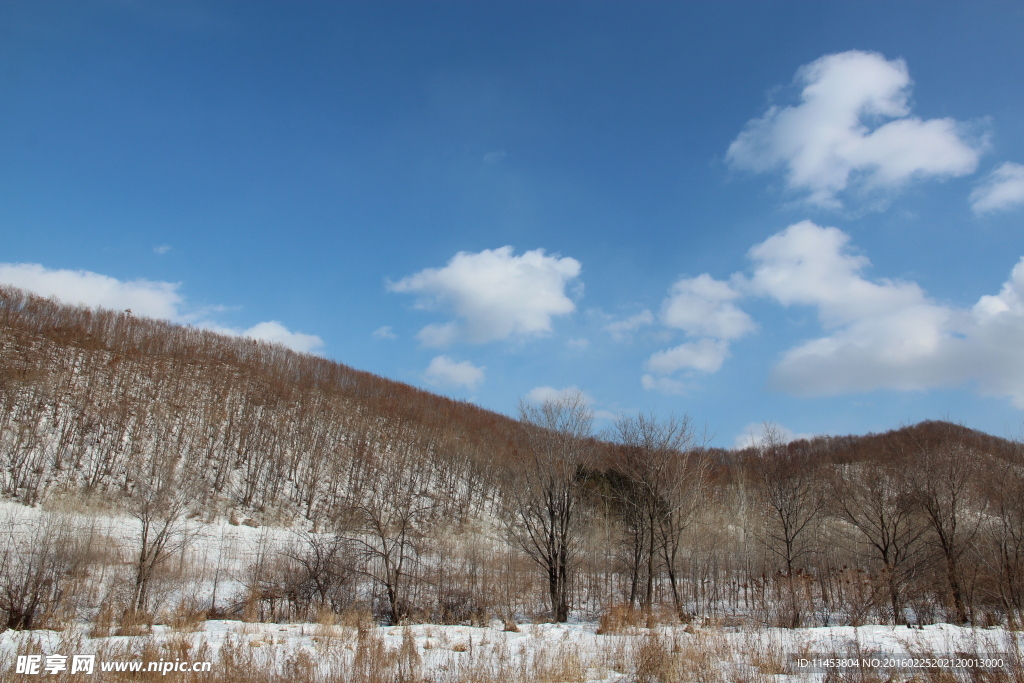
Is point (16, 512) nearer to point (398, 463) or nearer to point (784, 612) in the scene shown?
point (398, 463)

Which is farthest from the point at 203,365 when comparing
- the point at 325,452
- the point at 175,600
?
the point at 175,600

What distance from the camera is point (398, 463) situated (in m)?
47.8

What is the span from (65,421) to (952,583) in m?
48.2

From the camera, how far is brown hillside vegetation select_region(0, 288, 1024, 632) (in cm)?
2158

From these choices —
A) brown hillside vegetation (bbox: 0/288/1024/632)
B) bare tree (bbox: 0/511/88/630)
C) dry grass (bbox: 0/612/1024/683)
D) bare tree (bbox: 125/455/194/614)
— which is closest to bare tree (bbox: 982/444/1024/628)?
brown hillside vegetation (bbox: 0/288/1024/632)

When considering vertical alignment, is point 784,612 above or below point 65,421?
below

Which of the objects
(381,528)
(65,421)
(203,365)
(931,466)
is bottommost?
(381,528)

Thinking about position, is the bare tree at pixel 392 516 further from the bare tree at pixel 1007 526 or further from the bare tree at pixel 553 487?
the bare tree at pixel 1007 526

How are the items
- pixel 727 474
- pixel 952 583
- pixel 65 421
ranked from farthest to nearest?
pixel 727 474 < pixel 65 421 < pixel 952 583

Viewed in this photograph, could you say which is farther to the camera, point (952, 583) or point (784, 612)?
point (784, 612)

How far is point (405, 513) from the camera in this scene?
24469 millimetres

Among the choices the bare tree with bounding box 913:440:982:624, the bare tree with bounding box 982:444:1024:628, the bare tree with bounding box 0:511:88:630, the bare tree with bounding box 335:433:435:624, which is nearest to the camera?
the bare tree with bounding box 0:511:88:630

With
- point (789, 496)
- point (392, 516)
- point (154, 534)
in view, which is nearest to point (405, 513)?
point (392, 516)

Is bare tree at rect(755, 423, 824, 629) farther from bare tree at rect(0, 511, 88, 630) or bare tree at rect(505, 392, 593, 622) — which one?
bare tree at rect(0, 511, 88, 630)
